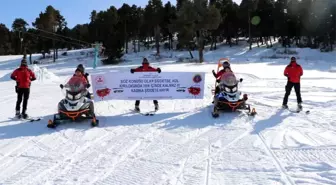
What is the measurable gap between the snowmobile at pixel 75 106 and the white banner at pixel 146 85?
4.39 feet

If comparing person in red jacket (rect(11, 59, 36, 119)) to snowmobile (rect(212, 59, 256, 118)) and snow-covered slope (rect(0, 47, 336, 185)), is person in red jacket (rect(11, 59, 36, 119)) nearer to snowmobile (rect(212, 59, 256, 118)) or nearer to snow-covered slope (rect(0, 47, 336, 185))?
snow-covered slope (rect(0, 47, 336, 185))

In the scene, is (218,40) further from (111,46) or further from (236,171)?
(236,171)

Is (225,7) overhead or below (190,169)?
overhead

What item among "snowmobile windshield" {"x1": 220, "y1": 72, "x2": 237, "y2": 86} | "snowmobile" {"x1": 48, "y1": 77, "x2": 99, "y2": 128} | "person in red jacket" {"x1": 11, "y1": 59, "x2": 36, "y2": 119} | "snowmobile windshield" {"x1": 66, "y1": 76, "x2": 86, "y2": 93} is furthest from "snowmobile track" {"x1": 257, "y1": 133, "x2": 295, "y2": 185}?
"person in red jacket" {"x1": 11, "y1": 59, "x2": 36, "y2": 119}

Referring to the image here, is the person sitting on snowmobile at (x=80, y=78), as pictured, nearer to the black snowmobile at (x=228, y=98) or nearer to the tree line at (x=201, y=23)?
the black snowmobile at (x=228, y=98)

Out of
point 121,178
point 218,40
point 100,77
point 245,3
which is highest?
point 245,3

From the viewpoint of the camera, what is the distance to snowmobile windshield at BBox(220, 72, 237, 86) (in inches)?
431

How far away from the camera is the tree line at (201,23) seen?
44.7 metres

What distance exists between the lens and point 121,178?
589 cm

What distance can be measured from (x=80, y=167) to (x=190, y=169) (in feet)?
6.70

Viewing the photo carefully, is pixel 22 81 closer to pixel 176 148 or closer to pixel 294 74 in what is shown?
pixel 176 148

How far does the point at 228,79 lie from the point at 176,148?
4.18m

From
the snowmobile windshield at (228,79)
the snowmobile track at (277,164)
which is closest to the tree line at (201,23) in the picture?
the snowmobile windshield at (228,79)

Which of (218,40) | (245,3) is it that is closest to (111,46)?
(245,3)
